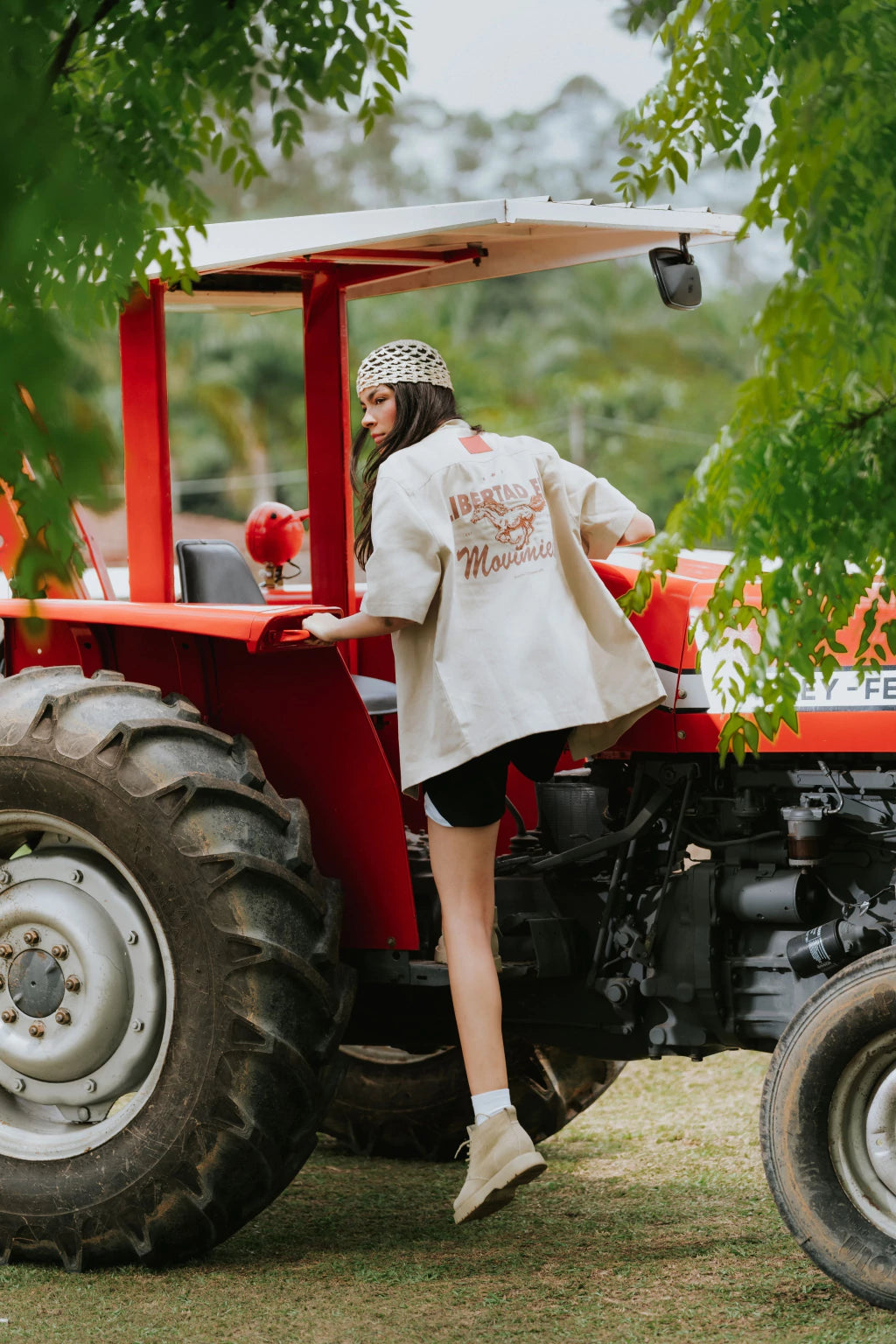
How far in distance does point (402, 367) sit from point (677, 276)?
2.13 feet

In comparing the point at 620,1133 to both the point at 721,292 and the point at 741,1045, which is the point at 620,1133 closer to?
the point at 741,1045

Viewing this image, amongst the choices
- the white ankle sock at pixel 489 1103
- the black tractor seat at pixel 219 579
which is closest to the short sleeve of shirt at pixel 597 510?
the black tractor seat at pixel 219 579

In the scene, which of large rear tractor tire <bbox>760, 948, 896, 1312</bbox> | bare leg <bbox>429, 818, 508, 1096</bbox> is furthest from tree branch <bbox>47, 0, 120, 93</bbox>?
large rear tractor tire <bbox>760, 948, 896, 1312</bbox>

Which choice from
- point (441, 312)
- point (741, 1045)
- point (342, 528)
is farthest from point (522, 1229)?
point (441, 312)

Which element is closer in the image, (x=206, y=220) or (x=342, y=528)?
(x=206, y=220)

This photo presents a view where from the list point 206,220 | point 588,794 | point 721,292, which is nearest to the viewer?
point 206,220

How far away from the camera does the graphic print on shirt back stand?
3.36 metres

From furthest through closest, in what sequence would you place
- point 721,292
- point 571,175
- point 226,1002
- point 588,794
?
point 571,175 → point 721,292 → point 588,794 → point 226,1002

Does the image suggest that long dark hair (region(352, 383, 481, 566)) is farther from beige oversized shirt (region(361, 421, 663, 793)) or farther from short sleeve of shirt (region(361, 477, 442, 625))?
short sleeve of shirt (region(361, 477, 442, 625))

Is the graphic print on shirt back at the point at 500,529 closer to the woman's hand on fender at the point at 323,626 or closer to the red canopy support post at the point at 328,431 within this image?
the woman's hand on fender at the point at 323,626

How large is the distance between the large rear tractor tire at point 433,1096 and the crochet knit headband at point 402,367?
1.79m

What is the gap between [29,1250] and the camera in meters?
3.54

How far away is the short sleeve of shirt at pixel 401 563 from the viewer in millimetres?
3293

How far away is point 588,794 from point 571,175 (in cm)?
3471
